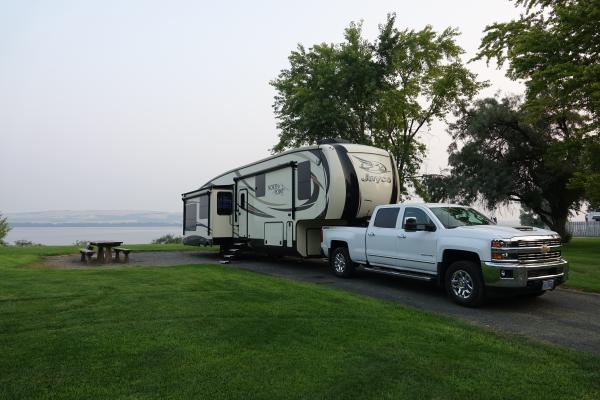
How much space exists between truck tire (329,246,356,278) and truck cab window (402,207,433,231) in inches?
89.8

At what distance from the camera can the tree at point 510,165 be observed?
2591 centimetres

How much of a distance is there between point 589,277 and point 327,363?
1011 cm

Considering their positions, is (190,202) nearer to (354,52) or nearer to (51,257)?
(51,257)

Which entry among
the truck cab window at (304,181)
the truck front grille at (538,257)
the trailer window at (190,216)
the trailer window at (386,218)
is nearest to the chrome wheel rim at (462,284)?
the truck front grille at (538,257)

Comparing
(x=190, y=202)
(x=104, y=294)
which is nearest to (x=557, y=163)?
(x=190, y=202)

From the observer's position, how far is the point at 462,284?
8.72m

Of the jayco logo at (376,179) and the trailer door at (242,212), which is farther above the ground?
the jayco logo at (376,179)

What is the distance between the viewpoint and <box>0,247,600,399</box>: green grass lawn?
14.3ft

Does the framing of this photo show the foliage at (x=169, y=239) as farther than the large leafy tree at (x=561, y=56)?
Yes

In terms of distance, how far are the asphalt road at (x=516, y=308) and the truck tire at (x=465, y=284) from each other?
166mm

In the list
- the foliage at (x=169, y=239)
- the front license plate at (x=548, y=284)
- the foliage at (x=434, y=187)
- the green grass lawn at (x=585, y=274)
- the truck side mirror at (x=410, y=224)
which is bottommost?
the green grass lawn at (x=585, y=274)

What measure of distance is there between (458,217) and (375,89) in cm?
1646

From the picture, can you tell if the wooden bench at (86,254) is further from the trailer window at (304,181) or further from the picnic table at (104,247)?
the trailer window at (304,181)

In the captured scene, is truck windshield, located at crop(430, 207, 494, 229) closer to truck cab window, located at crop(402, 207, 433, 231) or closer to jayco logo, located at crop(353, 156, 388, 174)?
truck cab window, located at crop(402, 207, 433, 231)
